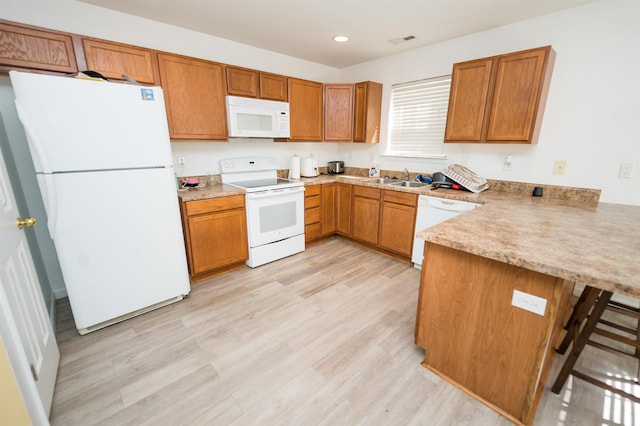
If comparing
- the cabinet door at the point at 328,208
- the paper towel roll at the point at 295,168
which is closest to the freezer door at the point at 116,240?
the paper towel roll at the point at 295,168

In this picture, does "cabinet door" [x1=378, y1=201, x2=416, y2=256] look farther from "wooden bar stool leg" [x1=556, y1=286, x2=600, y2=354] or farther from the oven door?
"wooden bar stool leg" [x1=556, y1=286, x2=600, y2=354]

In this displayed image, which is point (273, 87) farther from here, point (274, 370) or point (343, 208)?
point (274, 370)

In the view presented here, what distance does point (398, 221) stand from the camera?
3.05 metres

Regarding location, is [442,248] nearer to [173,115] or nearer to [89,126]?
[89,126]

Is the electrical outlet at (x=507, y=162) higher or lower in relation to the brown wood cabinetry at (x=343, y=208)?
higher

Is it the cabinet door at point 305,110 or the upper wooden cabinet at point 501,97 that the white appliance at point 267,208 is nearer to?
the cabinet door at point 305,110

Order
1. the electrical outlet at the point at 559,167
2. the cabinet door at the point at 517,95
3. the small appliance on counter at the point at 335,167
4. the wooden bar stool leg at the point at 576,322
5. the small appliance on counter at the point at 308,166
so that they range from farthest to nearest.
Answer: the small appliance on counter at the point at 335,167 → the small appliance on counter at the point at 308,166 → the electrical outlet at the point at 559,167 → the cabinet door at the point at 517,95 → the wooden bar stool leg at the point at 576,322

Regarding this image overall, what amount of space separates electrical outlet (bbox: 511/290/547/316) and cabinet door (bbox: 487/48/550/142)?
1705mm

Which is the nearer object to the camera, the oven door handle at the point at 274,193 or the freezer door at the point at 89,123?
the freezer door at the point at 89,123

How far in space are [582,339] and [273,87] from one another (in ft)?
11.1

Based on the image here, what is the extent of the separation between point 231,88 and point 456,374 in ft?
10.3

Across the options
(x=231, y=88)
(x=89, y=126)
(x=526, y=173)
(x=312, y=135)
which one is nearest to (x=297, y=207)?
(x=312, y=135)

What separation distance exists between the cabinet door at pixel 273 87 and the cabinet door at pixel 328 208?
1.25 metres

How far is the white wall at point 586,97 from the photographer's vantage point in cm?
206
